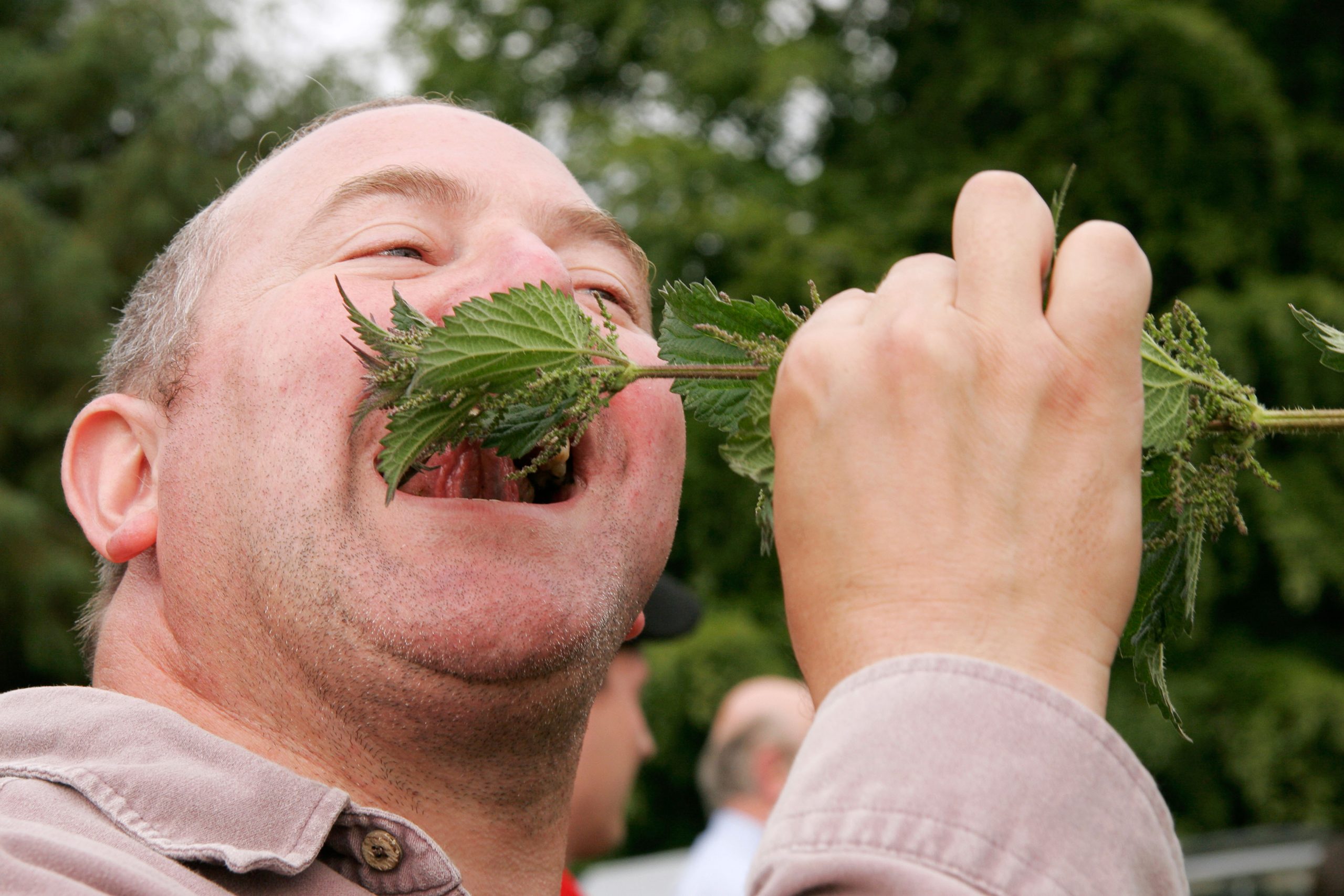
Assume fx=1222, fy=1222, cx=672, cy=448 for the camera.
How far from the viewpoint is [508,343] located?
4.90 feet

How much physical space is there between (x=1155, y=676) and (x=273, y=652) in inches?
47.9

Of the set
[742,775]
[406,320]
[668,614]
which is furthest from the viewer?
[742,775]

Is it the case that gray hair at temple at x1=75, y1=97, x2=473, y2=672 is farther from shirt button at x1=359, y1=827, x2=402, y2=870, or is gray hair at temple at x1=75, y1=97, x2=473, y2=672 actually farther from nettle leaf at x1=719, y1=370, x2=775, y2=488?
nettle leaf at x1=719, y1=370, x2=775, y2=488

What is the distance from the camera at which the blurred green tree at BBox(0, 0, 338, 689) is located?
37.6 feet

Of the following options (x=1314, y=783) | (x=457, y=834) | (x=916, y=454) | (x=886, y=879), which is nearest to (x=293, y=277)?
(x=457, y=834)

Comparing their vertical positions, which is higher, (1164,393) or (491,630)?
(1164,393)

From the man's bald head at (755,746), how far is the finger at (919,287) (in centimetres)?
465

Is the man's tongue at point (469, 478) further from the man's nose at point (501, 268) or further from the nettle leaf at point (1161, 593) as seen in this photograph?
the nettle leaf at point (1161, 593)

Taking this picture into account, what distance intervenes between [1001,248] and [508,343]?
1.99ft

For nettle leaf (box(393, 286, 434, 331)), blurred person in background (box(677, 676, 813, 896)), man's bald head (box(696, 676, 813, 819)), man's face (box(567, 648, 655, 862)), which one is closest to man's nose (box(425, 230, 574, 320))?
nettle leaf (box(393, 286, 434, 331))

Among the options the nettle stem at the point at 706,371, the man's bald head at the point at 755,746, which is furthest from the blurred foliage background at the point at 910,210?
the nettle stem at the point at 706,371

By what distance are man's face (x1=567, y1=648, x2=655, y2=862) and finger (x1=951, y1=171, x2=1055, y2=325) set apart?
3246mm

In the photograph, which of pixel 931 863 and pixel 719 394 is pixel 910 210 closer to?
pixel 719 394

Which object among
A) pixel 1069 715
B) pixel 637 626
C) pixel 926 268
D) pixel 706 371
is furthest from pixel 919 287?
pixel 637 626
